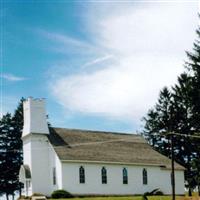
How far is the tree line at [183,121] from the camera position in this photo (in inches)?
2250

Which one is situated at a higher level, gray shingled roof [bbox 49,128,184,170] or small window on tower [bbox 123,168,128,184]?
gray shingled roof [bbox 49,128,184,170]

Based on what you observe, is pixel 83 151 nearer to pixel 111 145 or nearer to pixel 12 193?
pixel 111 145

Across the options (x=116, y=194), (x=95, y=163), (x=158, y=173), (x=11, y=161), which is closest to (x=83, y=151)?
(x=95, y=163)

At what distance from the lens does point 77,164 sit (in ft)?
191

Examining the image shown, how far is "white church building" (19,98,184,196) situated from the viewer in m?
58.2

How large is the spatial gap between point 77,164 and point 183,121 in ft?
81.9

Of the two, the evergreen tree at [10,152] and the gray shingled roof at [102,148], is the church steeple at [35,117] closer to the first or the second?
the gray shingled roof at [102,148]

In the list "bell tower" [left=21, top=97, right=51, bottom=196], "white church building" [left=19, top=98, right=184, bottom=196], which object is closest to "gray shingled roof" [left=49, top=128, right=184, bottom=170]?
"white church building" [left=19, top=98, right=184, bottom=196]

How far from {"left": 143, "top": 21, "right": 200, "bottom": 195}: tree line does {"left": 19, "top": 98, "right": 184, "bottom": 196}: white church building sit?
4983 mm

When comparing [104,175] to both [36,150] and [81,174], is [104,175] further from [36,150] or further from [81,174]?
[36,150]

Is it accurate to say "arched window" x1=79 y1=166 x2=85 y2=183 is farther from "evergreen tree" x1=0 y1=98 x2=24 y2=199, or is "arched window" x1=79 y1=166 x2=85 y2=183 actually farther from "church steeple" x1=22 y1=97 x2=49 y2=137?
"evergreen tree" x1=0 y1=98 x2=24 y2=199

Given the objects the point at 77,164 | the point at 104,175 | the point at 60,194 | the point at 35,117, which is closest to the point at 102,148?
the point at 104,175

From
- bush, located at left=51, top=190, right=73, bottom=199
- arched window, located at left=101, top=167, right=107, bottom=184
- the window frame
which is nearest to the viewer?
bush, located at left=51, top=190, right=73, bottom=199

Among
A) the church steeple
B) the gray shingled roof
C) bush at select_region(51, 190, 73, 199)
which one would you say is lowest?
bush at select_region(51, 190, 73, 199)
